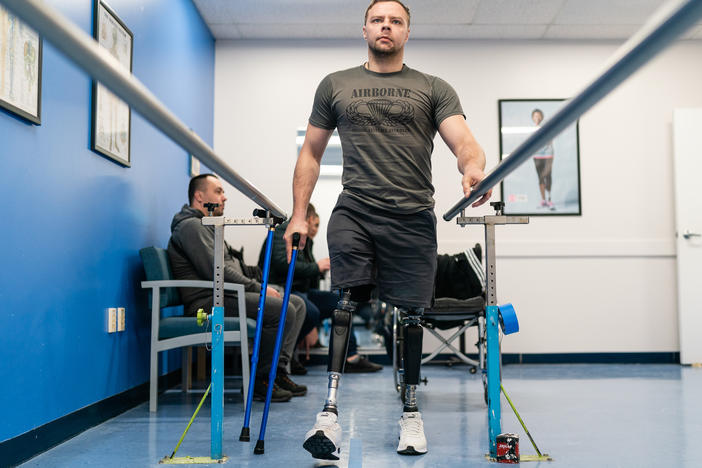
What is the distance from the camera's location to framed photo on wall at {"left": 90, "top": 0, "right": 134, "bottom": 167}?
2826mm

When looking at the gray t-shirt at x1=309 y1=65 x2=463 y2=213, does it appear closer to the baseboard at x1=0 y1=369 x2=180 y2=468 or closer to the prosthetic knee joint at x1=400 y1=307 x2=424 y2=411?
the prosthetic knee joint at x1=400 y1=307 x2=424 y2=411

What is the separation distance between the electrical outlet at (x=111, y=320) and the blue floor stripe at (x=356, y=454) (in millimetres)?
1256

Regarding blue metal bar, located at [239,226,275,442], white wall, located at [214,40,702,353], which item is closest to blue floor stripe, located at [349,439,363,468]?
blue metal bar, located at [239,226,275,442]

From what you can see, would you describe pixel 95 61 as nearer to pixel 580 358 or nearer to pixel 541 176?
pixel 541 176

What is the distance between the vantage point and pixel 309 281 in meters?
4.89

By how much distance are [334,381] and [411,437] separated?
0.36 meters

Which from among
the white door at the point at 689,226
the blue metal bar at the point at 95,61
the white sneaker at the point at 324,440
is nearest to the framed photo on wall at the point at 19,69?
the blue metal bar at the point at 95,61

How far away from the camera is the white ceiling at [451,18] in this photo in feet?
15.6

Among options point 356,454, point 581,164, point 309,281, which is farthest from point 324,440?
point 581,164

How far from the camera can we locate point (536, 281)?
17.4ft

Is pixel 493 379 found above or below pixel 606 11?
below

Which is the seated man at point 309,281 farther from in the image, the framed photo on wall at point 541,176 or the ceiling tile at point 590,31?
the ceiling tile at point 590,31

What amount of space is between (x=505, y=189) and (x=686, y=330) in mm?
Answer: 1750

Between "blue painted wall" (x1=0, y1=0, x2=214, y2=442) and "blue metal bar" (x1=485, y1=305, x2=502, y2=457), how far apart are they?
1426 millimetres
